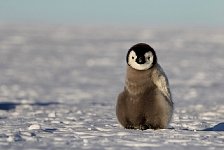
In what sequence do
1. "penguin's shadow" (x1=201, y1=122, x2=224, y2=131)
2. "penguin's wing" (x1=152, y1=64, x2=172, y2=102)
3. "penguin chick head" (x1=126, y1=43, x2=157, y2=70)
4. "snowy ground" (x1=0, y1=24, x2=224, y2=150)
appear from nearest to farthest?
"snowy ground" (x1=0, y1=24, x2=224, y2=150) → "penguin chick head" (x1=126, y1=43, x2=157, y2=70) → "penguin's wing" (x1=152, y1=64, x2=172, y2=102) → "penguin's shadow" (x1=201, y1=122, x2=224, y2=131)

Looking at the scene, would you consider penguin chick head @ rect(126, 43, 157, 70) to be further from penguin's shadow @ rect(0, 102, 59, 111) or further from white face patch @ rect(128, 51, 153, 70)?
penguin's shadow @ rect(0, 102, 59, 111)

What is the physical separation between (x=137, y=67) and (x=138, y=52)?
0.15m

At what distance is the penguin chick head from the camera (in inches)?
236

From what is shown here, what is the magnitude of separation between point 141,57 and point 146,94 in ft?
1.18

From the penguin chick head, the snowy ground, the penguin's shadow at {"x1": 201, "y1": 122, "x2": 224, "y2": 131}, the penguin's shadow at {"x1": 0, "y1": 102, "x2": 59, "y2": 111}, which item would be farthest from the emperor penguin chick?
the penguin's shadow at {"x1": 0, "y1": 102, "x2": 59, "y2": 111}

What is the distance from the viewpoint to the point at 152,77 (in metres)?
6.12

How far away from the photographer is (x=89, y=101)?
13.1 metres

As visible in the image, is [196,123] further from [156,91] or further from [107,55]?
[107,55]

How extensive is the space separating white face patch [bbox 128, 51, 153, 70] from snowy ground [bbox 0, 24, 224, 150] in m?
0.61

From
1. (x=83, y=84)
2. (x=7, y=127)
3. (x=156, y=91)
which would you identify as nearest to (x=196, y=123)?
(x=156, y=91)

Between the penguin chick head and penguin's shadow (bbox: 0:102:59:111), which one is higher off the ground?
the penguin chick head

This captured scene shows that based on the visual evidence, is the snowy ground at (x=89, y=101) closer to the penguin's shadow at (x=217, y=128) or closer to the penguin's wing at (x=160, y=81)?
the penguin's shadow at (x=217, y=128)

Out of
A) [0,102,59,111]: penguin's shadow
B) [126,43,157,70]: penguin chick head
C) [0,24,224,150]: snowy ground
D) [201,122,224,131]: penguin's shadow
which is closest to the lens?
[0,24,224,150]: snowy ground

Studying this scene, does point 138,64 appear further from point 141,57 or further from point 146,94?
point 146,94
